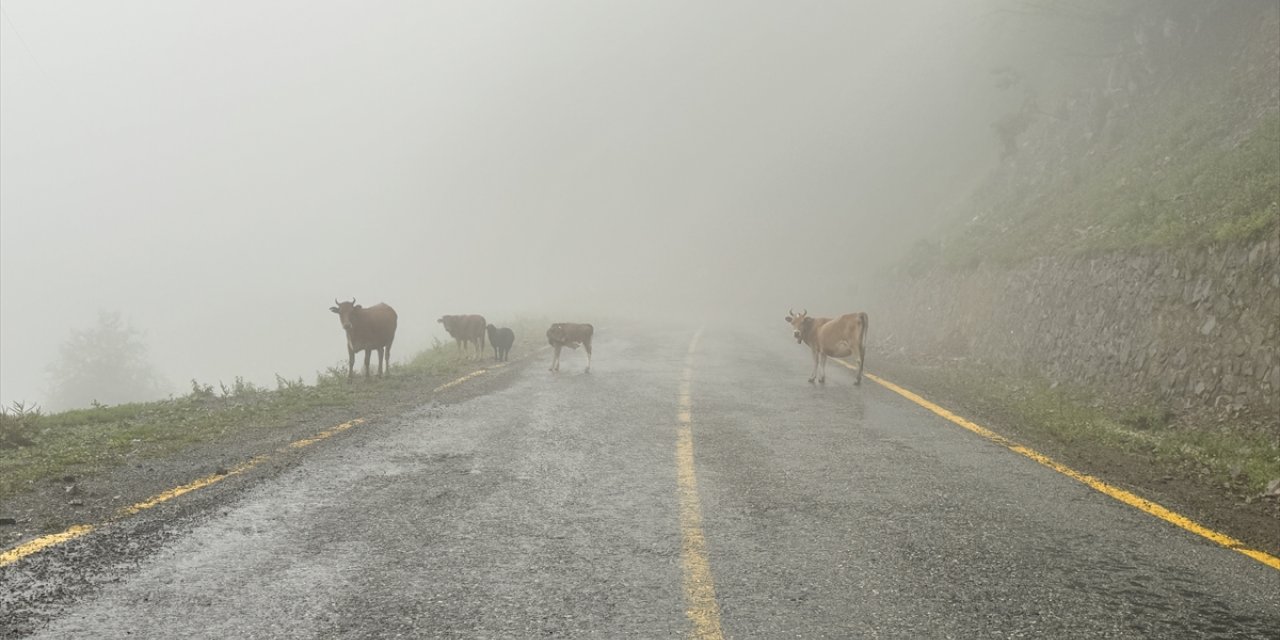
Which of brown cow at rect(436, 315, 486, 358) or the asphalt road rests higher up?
brown cow at rect(436, 315, 486, 358)

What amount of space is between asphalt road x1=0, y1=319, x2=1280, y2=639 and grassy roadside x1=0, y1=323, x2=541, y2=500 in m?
2.00

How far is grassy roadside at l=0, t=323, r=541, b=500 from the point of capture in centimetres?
717

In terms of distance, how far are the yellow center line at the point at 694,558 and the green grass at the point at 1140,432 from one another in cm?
434

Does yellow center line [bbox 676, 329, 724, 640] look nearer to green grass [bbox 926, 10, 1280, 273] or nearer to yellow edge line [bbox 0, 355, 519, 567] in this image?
yellow edge line [bbox 0, 355, 519, 567]

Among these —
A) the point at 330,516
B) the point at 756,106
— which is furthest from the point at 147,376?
the point at 756,106

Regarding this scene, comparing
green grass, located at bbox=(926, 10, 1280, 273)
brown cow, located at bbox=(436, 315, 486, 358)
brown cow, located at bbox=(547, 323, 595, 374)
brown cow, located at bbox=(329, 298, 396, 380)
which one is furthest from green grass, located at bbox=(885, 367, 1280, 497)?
brown cow, located at bbox=(436, 315, 486, 358)

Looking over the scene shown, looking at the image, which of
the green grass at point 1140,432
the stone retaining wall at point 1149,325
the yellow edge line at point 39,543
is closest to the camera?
the yellow edge line at point 39,543

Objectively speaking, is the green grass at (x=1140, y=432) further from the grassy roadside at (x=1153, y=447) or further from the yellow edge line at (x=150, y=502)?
the yellow edge line at (x=150, y=502)

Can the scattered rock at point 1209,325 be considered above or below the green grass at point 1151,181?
below

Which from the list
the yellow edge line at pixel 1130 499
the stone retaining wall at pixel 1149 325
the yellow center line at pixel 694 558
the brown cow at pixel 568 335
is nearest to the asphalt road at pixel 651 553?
the yellow center line at pixel 694 558

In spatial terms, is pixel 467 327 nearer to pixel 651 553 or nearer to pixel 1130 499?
pixel 651 553

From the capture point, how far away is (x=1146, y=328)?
34.9ft

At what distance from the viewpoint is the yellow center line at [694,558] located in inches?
144

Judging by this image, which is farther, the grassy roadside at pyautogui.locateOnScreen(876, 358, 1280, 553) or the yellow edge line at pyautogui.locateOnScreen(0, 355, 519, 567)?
the grassy roadside at pyautogui.locateOnScreen(876, 358, 1280, 553)
